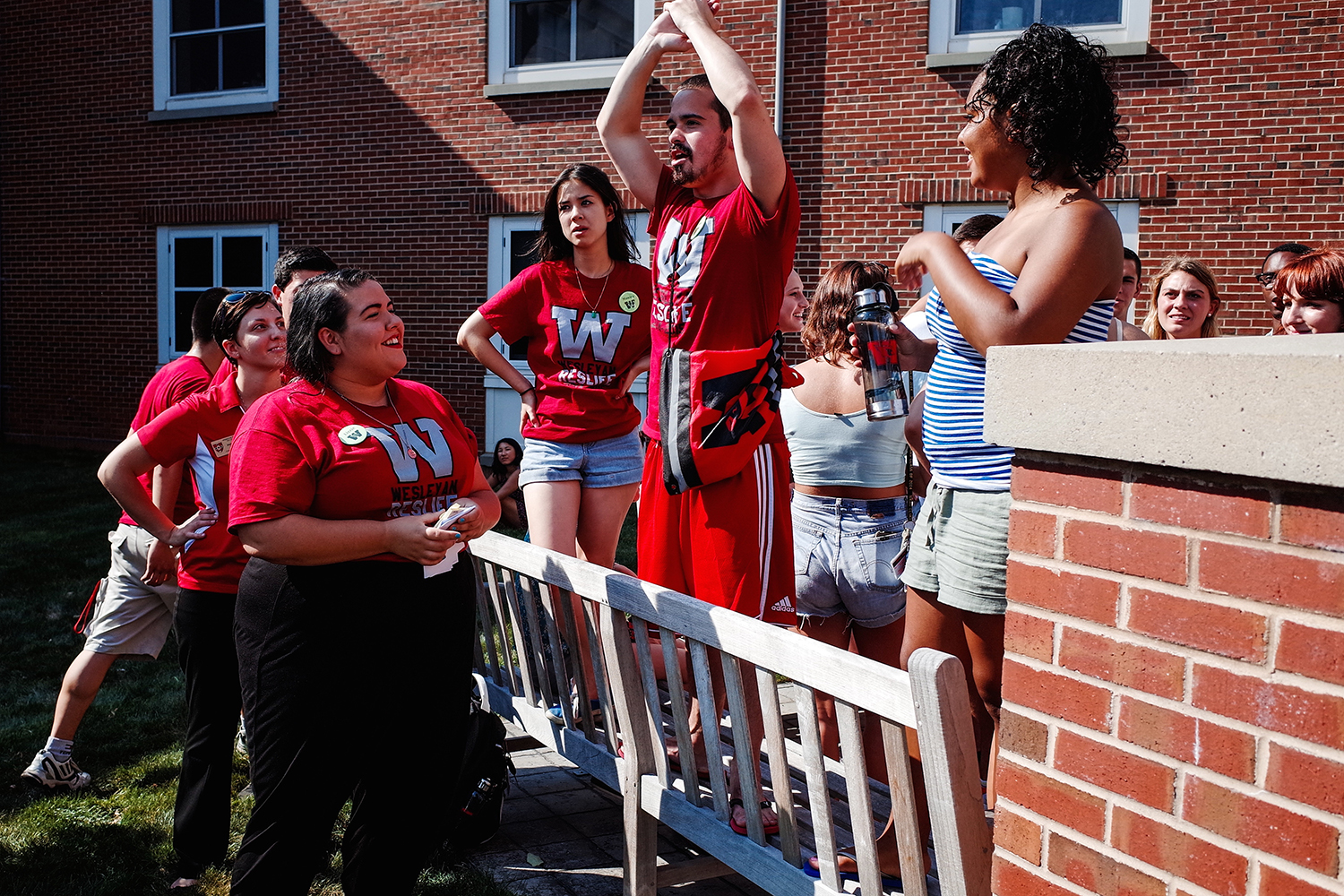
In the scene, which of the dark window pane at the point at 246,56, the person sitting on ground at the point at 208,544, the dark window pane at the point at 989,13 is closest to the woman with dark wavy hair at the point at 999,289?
the person sitting on ground at the point at 208,544

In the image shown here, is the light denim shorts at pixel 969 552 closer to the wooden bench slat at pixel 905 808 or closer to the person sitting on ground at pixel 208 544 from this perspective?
the wooden bench slat at pixel 905 808

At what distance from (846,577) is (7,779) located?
345 cm

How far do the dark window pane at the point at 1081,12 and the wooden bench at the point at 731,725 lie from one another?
893 centimetres

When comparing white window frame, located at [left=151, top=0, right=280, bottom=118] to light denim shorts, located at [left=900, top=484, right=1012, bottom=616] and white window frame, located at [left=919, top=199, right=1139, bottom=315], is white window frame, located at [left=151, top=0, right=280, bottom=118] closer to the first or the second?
white window frame, located at [left=919, top=199, right=1139, bottom=315]

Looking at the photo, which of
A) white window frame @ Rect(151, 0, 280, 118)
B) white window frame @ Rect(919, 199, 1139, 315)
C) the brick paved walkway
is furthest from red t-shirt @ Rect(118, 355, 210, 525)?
white window frame @ Rect(151, 0, 280, 118)

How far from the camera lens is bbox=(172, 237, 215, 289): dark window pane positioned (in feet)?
47.9

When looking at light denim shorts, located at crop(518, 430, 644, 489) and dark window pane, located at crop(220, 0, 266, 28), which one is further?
dark window pane, located at crop(220, 0, 266, 28)

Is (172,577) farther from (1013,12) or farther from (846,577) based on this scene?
(1013,12)

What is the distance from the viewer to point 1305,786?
1600 millimetres

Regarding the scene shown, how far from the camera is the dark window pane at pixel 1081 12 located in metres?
10.6

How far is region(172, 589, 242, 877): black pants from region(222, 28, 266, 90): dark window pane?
40.1 feet

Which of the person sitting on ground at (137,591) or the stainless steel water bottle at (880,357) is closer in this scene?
the stainless steel water bottle at (880,357)

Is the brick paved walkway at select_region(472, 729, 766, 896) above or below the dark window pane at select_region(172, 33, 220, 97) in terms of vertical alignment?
below

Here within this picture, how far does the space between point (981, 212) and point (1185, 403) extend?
9.61 meters
